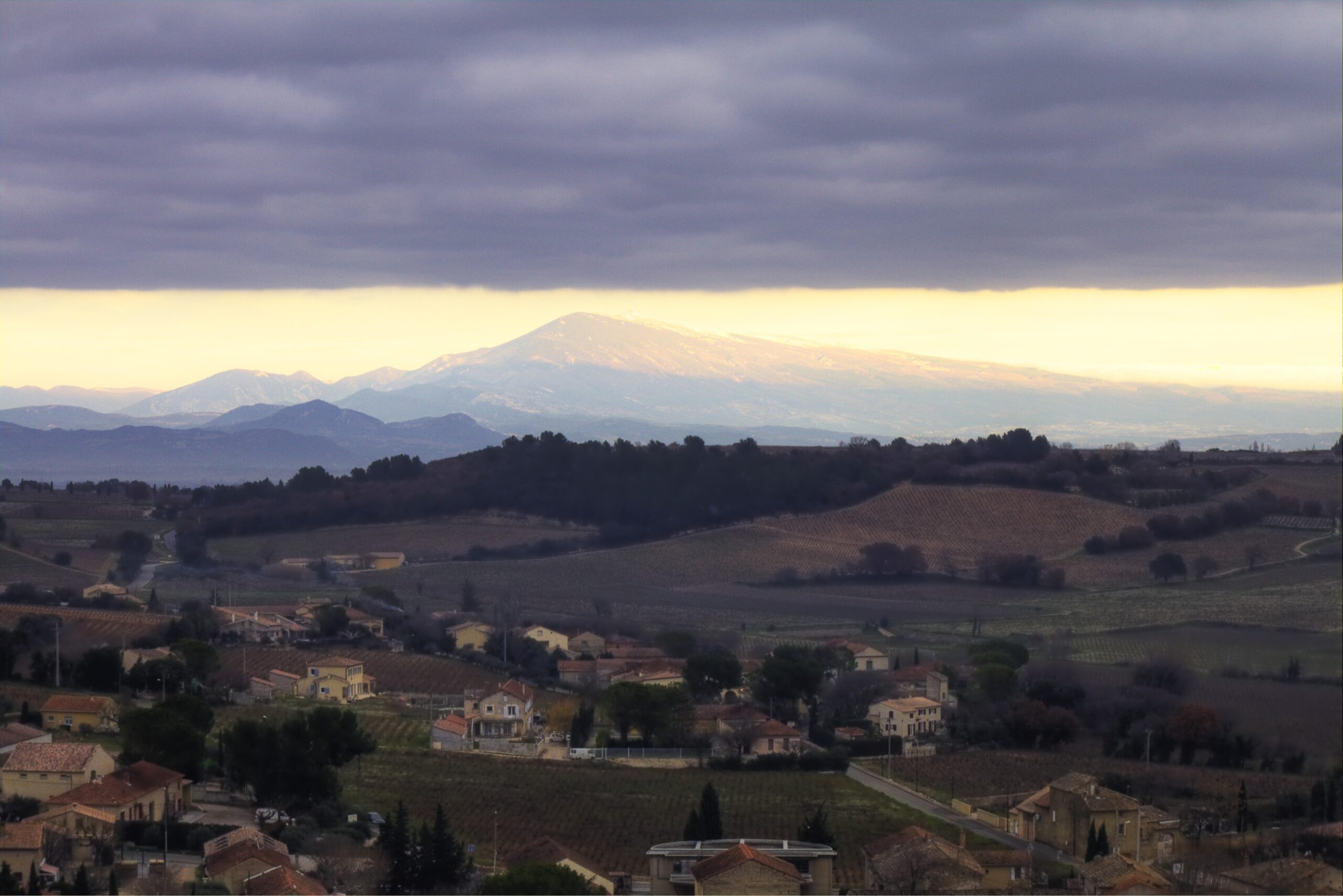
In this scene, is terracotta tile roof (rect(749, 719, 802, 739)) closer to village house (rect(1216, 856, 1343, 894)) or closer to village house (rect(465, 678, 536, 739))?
village house (rect(465, 678, 536, 739))

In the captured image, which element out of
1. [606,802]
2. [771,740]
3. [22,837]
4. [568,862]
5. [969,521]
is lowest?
[606,802]

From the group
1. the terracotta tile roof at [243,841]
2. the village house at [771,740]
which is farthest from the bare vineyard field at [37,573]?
the terracotta tile roof at [243,841]

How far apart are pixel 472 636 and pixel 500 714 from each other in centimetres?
1219

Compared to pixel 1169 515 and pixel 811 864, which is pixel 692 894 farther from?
pixel 1169 515

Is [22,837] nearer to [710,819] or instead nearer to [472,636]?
[710,819]

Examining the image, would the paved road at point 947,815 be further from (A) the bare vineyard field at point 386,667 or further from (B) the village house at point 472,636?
(B) the village house at point 472,636

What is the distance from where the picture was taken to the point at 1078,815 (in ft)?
88.8

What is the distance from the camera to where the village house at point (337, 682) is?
39.7m

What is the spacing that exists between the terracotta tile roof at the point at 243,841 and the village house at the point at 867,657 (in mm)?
22734

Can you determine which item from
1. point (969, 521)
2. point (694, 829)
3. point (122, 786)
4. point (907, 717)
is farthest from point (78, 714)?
point (969, 521)

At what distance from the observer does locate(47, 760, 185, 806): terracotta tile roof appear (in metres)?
24.5

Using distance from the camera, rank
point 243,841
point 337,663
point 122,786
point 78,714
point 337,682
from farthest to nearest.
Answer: point 337,663 → point 337,682 → point 78,714 → point 122,786 → point 243,841

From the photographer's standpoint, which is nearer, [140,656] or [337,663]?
[140,656]

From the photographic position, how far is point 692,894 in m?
22.2
